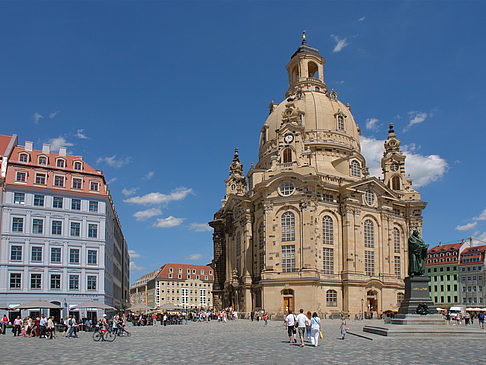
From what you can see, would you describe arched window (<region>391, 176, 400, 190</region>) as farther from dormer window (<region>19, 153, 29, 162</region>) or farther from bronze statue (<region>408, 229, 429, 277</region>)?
dormer window (<region>19, 153, 29, 162</region>)

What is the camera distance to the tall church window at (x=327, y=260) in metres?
66.9

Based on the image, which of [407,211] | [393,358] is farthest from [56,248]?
[407,211]

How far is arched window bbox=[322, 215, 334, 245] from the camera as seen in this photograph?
222 feet

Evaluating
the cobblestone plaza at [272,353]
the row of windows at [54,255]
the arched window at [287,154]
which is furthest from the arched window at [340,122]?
the cobblestone plaza at [272,353]

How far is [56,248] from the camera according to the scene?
54.0m

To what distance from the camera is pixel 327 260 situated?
67.3m

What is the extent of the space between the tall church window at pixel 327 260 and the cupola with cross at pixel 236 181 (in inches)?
939

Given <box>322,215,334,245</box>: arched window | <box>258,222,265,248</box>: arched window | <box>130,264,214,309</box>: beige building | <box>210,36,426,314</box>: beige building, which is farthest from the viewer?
<box>130,264,214,309</box>: beige building

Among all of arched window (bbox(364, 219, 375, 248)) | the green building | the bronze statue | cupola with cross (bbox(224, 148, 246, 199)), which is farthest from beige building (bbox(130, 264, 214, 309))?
the bronze statue

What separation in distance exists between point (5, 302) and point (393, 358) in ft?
142

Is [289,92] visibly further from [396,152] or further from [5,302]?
[5,302]

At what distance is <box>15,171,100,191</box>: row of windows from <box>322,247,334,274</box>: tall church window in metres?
→ 30.9

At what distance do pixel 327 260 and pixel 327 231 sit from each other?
13.0 ft

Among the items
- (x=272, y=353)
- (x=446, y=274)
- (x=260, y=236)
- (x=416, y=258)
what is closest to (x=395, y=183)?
(x=260, y=236)
